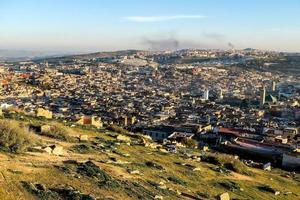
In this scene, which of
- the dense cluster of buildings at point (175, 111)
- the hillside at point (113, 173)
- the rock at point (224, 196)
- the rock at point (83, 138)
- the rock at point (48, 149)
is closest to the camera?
the hillside at point (113, 173)

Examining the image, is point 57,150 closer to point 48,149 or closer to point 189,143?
point 48,149

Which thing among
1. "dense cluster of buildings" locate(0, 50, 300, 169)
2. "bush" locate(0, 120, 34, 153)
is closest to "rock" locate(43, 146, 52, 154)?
"bush" locate(0, 120, 34, 153)

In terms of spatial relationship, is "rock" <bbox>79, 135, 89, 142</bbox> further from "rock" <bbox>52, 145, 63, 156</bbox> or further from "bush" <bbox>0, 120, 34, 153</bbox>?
"bush" <bbox>0, 120, 34, 153</bbox>

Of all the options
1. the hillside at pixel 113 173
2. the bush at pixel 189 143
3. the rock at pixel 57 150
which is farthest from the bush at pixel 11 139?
the bush at pixel 189 143

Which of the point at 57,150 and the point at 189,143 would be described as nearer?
the point at 57,150

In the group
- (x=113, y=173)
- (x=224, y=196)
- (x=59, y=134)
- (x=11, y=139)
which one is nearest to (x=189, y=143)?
(x=59, y=134)

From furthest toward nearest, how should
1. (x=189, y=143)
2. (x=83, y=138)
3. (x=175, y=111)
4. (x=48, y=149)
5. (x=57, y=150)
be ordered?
(x=175, y=111)
(x=189, y=143)
(x=83, y=138)
(x=57, y=150)
(x=48, y=149)

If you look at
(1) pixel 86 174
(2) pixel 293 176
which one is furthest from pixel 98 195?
(2) pixel 293 176

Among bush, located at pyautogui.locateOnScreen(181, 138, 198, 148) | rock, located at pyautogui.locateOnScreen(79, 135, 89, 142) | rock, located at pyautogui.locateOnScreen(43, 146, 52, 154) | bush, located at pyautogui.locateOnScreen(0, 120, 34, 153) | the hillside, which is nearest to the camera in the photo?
the hillside

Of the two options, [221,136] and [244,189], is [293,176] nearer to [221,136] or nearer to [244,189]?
[244,189]

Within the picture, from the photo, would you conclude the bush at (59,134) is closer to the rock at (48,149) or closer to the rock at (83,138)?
the rock at (83,138)
